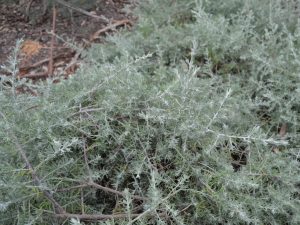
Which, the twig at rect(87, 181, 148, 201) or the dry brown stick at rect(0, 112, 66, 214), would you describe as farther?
the twig at rect(87, 181, 148, 201)

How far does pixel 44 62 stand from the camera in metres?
2.88

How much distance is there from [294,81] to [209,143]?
0.74 meters

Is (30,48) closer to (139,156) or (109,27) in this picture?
(109,27)

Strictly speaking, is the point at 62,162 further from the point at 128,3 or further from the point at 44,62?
the point at 128,3

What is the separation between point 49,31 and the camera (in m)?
3.13

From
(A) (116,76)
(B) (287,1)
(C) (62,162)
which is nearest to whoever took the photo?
(C) (62,162)

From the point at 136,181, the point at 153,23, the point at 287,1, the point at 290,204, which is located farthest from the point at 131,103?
the point at 287,1

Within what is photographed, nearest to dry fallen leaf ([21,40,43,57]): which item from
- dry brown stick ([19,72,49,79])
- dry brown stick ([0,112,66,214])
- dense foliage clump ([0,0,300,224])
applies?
dry brown stick ([19,72,49,79])

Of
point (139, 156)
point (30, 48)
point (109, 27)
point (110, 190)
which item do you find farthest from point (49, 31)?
point (110, 190)

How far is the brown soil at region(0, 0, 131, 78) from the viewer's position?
2.88 metres

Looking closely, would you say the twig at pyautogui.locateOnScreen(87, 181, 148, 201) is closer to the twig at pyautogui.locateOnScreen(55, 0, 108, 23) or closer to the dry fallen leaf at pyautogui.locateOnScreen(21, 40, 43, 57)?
the dry fallen leaf at pyautogui.locateOnScreen(21, 40, 43, 57)

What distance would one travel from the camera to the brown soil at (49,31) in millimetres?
2879

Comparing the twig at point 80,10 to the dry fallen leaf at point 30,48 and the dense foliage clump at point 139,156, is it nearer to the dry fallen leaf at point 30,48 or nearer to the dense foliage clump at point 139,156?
the dry fallen leaf at point 30,48

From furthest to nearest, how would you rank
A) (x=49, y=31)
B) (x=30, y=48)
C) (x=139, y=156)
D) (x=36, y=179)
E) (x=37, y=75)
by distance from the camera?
(x=49, y=31) < (x=30, y=48) < (x=37, y=75) < (x=139, y=156) < (x=36, y=179)
